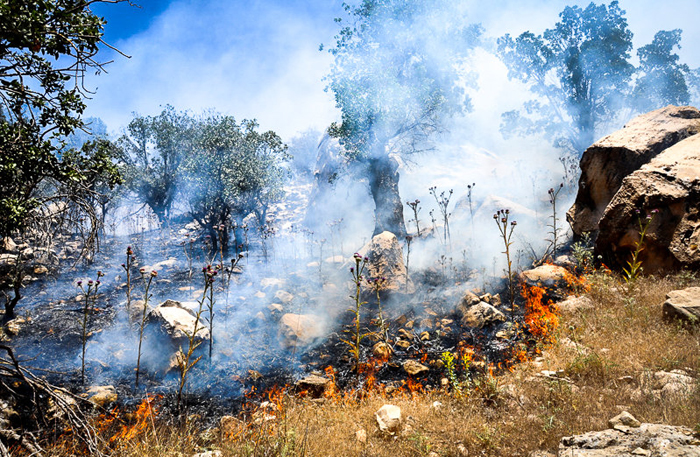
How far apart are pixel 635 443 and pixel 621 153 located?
704 cm

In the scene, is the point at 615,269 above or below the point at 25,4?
below

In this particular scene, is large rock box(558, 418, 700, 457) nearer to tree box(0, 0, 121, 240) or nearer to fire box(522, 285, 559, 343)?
fire box(522, 285, 559, 343)

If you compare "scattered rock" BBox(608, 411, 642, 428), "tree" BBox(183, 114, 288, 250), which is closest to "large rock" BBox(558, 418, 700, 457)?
"scattered rock" BBox(608, 411, 642, 428)

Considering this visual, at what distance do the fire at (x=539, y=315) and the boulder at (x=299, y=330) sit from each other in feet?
14.5

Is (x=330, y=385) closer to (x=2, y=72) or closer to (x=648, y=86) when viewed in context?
(x=2, y=72)

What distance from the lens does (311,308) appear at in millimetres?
8695

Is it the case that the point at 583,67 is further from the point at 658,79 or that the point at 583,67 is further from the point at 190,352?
the point at 190,352

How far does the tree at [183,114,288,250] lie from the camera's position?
14.7 metres

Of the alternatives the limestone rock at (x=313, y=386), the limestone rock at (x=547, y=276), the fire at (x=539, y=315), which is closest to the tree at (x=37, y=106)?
the limestone rock at (x=313, y=386)

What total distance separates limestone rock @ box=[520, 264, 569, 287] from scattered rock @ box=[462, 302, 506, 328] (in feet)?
4.32

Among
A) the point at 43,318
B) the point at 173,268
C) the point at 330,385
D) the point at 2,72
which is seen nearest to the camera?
the point at 2,72

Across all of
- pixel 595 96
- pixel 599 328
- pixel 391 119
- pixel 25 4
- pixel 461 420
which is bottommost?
pixel 461 420

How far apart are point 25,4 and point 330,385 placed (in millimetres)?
5341

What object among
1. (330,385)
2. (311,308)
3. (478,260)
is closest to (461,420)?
(330,385)
